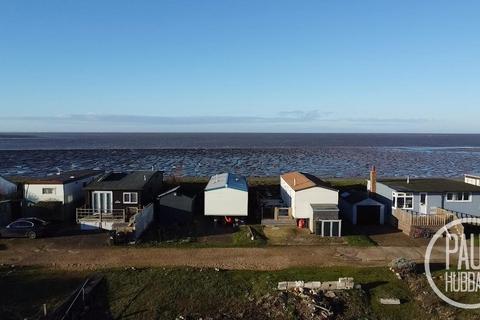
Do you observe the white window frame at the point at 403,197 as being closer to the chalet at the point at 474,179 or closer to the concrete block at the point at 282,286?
the chalet at the point at 474,179

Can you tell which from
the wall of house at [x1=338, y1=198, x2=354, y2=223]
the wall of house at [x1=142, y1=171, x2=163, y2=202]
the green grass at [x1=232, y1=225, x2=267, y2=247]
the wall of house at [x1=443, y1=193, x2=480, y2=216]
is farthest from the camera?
the wall of house at [x1=338, y1=198, x2=354, y2=223]

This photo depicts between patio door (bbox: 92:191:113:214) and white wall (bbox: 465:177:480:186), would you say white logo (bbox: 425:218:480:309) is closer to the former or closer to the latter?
white wall (bbox: 465:177:480:186)

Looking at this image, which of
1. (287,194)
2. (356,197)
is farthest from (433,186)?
(287,194)

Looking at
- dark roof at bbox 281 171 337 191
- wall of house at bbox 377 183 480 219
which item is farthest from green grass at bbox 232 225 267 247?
wall of house at bbox 377 183 480 219

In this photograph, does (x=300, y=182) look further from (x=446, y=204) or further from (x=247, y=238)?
(x=446, y=204)

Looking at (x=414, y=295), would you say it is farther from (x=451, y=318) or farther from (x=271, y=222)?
(x=271, y=222)

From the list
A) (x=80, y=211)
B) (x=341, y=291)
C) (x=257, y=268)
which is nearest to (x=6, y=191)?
(x=80, y=211)
